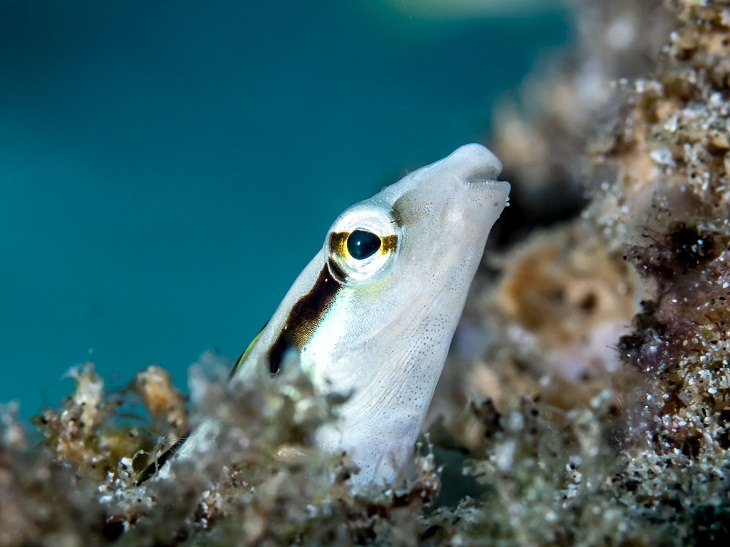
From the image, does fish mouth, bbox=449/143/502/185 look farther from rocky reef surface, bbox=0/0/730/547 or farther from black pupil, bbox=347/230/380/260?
rocky reef surface, bbox=0/0/730/547

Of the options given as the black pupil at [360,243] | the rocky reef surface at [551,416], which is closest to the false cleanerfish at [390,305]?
the black pupil at [360,243]

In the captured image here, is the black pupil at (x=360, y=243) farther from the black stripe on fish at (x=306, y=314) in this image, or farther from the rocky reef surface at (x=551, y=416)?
the rocky reef surface at (x=551, y=416)

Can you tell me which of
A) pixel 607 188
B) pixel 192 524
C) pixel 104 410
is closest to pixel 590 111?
pixel 607 188

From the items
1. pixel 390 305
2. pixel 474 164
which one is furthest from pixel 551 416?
pixel 474 164

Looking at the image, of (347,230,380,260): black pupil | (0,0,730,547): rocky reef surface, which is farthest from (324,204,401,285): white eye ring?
(0,0,730,547): rocky reef surface

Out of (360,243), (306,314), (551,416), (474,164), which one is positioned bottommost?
(306,314)

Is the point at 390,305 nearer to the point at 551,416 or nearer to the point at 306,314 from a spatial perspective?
the point at 306,314

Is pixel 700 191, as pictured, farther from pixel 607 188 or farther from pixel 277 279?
pixel 277 279
